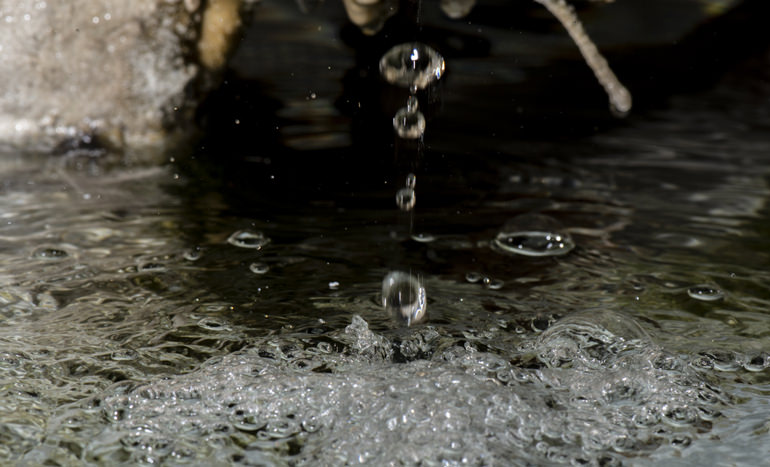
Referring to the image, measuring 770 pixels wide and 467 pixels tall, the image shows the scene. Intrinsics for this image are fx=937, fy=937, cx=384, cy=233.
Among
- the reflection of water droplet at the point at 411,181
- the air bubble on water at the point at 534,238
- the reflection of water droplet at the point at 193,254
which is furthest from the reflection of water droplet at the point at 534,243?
the reflection of water droplet at the point at 193,254

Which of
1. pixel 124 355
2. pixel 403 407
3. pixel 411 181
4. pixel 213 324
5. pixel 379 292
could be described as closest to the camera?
pixel 403 407

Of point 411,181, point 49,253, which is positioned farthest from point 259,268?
point 411,181

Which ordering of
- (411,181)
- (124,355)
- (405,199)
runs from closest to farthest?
(124,355), (405,199), (411,181)

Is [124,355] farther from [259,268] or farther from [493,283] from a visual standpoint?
[493,283]

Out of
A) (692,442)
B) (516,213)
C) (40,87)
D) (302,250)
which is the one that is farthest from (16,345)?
(40,87)

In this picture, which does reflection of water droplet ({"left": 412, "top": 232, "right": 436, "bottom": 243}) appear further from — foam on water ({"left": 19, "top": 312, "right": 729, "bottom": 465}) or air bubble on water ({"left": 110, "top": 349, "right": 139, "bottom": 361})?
air bubble on water ({"left": 110, "top": 349, "right": 139, "bottom": 361})

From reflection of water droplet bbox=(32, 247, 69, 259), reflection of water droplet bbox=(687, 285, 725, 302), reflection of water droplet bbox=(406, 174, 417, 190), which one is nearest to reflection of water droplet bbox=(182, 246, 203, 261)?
reflection of water droplet bbox=(32, 247, 69, 259)

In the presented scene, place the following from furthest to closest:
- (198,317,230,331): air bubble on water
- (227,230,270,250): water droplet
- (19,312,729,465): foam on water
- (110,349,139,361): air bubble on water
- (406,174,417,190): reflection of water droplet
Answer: (406,174,417,190): reflection of water droplet < (227,230,270,250): water droplet < (198,317,230,331): air bubble on water < (110,349,139,361): air bubble on water < (19,312,729,465): foam on water
